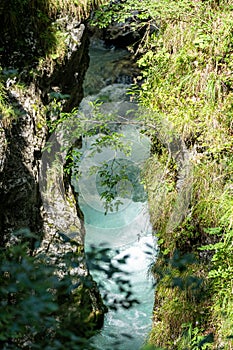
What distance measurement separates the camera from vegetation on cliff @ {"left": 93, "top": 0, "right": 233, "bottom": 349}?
163 inches

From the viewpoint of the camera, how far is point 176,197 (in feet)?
15.3

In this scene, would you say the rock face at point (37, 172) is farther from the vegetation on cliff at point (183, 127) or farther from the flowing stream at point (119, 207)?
the flowing stream at point (119, 207)

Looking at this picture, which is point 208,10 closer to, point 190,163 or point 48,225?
point 190,163

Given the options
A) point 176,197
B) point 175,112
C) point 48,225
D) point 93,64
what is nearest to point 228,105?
point 175,112

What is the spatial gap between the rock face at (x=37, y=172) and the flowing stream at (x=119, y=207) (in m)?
0.33

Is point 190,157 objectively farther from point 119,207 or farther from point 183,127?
point 119,207

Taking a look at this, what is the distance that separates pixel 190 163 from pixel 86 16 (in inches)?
69.3

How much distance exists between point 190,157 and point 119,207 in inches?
84.2

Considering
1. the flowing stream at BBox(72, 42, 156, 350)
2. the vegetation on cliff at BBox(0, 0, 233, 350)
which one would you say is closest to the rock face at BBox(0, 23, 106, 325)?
the vegetation on cliff at BBox(0, 0, 233, 350)

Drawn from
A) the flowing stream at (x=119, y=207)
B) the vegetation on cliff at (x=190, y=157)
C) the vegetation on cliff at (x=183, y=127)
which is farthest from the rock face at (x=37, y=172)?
the vegetation on cliff at (x=190, y=157)

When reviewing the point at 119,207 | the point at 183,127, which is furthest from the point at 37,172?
the point at 119,207

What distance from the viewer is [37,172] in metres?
4.79

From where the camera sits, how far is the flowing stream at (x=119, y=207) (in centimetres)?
511

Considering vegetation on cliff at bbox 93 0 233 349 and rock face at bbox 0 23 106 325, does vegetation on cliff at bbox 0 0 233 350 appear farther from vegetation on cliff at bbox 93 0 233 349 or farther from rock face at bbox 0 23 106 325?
rock face at bbox 0 23 106 325
